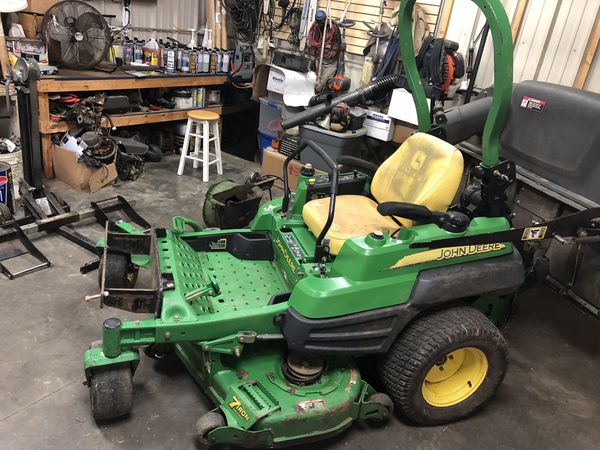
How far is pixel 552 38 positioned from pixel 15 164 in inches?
168

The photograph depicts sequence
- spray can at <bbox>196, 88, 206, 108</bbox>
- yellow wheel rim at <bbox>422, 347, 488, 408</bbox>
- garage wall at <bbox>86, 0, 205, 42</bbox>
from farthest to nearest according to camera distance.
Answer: spray can at <bbox>196, 88, 206, 108</bbox>, garage wall at <bbox>86, 0, 205, 42</bbox>, yellow wheel rim at <bbox>422, 347, 488, 408</bbox>

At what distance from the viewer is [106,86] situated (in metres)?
4.32

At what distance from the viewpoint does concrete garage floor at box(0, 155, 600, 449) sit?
202 centimetres

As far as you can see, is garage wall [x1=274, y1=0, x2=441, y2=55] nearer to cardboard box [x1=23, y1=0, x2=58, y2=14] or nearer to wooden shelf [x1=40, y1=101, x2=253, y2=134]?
wooden shelf [x1=40, y1=101, x2=253, y2=134]

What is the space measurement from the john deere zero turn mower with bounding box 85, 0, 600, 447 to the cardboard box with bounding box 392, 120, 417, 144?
1905mm

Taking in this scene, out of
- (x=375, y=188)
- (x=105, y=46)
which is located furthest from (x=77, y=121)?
(x=375, y=188)

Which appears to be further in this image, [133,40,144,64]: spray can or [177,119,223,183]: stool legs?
[133,40,144,64]: spray can

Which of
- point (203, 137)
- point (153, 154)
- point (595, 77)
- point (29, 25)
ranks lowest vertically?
point (153, 154)

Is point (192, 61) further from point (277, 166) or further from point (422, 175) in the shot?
point (422, 175)

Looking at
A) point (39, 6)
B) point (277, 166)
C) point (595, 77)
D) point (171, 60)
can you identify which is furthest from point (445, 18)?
point (39, 6)

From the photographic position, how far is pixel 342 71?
5234 millimetres

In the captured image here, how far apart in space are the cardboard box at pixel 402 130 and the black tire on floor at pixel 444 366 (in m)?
2.53

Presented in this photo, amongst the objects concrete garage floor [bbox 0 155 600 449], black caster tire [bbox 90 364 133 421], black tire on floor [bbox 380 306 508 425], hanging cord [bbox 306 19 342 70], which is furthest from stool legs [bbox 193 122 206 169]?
black tire on floor [bbox 380 306 508 425]

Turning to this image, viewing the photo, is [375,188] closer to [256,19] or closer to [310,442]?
[310,442]
